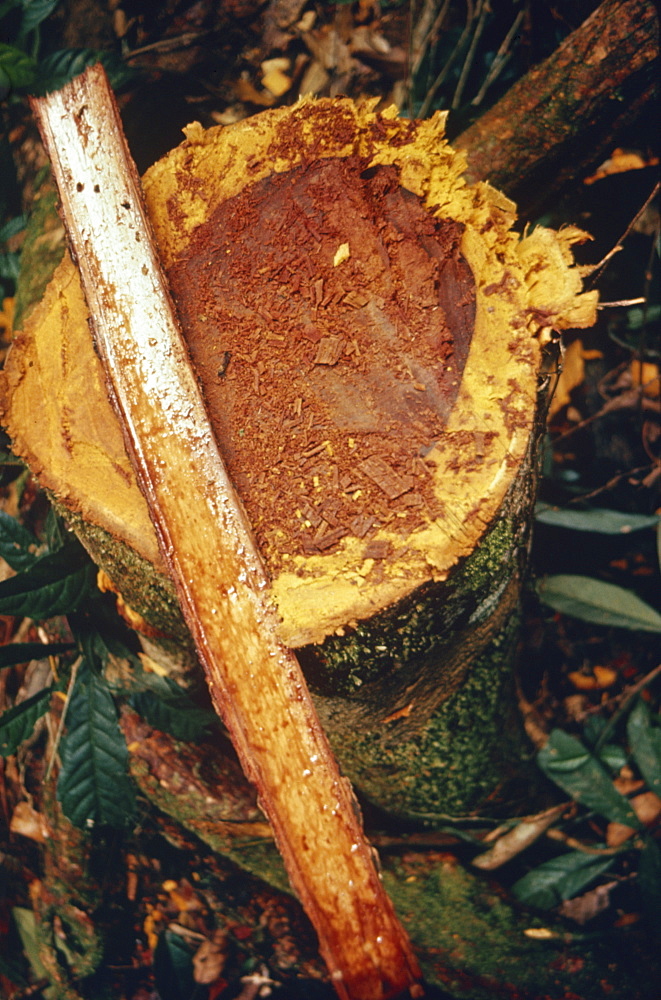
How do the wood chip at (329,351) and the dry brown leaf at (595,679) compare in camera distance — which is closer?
the wood chip at (329,351)

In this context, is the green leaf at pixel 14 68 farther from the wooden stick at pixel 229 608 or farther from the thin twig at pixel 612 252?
the thin twig at pixel 612 252

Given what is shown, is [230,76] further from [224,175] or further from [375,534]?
[375,534]

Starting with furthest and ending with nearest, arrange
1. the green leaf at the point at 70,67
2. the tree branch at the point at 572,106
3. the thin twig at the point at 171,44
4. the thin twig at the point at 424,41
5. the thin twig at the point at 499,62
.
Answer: the thin twig at the point at 171,44 → the thin twig at the point at 424,41 → the thin twig at the point at 499,62 → the green leaf at the point at 70,67 → the tree branch at the point at 572,106

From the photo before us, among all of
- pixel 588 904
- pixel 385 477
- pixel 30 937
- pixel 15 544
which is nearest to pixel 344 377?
pixel 385 477

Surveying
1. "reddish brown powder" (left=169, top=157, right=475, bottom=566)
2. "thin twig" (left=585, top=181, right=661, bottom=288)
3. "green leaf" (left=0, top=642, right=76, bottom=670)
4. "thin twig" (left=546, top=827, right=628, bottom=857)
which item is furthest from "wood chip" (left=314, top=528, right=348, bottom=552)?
"thin twig" (left=546, top=827, right=628, bottom=857)

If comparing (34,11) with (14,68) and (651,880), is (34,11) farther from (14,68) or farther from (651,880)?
(651,880)

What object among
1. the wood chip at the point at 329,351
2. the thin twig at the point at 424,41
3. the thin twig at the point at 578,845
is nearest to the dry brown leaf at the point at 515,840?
the thin twig at the point at 578,845

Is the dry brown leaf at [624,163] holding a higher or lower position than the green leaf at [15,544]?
higher
